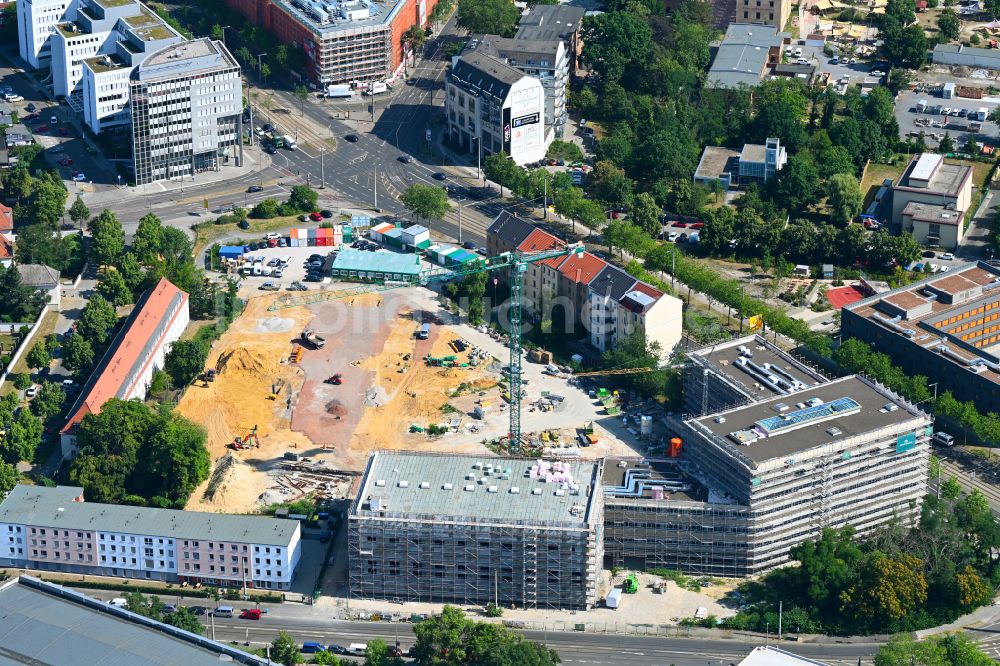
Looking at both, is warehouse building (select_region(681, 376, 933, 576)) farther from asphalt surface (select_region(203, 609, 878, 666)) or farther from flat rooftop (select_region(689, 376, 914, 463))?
asphalt surface (select_region(203, 609, 878, 666))

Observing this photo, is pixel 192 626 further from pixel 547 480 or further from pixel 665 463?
pixel 665 463

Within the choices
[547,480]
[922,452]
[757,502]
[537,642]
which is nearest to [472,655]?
[537,642]

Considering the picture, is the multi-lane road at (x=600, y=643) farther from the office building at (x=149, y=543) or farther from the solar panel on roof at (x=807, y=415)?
the solar panel on roof at (x=807, y=415)

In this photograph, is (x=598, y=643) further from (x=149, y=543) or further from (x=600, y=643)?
(x=149, y=543)

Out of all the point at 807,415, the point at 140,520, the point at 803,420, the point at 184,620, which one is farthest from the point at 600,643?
the point at 140,520

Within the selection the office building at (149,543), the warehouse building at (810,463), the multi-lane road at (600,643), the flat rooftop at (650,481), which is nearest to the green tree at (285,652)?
the multi-lane road at (600,643)

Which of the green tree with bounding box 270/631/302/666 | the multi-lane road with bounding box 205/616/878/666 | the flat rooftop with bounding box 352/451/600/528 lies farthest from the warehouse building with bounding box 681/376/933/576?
the green tree with bounding box 270/631/302/666
